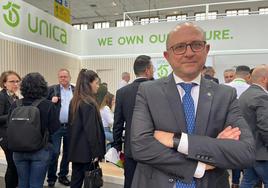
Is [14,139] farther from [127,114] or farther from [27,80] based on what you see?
[127,114]

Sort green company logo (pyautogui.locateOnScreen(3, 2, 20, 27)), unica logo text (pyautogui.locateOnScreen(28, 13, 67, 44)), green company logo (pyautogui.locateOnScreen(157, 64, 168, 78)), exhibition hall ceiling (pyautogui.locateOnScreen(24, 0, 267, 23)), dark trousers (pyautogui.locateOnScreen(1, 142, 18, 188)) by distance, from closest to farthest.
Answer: dark trousers (pyautogui.locateOnScreen(1, 142, 18, 188)), green company logo (pyautogui.locateOnScreen(3, 2, 20, 27)), unica logo text (pyautogui.locateOnScreen(28, 13, 67, 44)), green company logo (pyautogui.locateOnScreen(157, 64, 168, 78)), exhibition hall ceiling (pyautogui.locateOnScreen(24, 0, 267, 23))

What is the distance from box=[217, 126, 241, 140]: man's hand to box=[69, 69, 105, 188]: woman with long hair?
74.0 inches

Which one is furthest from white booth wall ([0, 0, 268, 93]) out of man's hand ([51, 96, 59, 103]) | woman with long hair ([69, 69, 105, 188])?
woman with long hair ([69, 69, 105, 188])

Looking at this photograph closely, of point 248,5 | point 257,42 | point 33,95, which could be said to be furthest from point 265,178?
point 248,5

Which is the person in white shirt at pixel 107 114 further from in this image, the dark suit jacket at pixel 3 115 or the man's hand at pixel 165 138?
the man's hand at pixel 165 138

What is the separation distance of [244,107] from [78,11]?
14.6 metres

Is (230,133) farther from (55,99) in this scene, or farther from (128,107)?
(55,99)

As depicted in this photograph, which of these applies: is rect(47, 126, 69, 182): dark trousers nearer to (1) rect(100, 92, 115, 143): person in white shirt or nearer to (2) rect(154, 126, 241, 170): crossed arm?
(1) rect(100, 92, 115, 143): person in white shirt

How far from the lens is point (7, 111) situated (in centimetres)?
324

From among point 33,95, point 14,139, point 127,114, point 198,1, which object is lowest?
point 14,139

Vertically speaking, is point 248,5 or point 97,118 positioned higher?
point 248,5

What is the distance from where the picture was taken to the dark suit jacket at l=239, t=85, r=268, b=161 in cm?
266

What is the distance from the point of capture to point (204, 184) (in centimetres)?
131

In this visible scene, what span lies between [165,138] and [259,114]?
166cm
